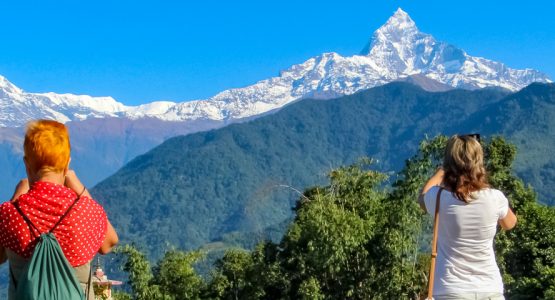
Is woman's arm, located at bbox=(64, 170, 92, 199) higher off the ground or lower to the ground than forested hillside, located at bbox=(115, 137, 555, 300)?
higher

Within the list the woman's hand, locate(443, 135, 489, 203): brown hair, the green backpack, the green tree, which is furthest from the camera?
the green tree

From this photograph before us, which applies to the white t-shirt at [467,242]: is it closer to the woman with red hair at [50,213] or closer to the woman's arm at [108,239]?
the woman's arm at [108,239]

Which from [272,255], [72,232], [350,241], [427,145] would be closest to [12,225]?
[72,232]

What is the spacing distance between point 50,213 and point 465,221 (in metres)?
3.01

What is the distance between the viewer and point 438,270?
6.18 m

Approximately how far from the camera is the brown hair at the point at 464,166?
6.03 metres

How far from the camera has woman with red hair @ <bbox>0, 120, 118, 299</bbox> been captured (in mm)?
5277

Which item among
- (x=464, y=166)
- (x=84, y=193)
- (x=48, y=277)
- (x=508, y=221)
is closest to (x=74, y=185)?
(x=84, y=193)

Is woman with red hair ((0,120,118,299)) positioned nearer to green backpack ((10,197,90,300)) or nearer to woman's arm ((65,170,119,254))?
woman's arm ((65,170,119,254))

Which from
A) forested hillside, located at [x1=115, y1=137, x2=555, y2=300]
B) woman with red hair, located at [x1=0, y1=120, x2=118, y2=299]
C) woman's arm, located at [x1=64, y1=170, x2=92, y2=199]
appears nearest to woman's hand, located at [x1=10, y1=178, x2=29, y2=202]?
woman with red hair, located at [x1=0, y1=120, x2=118, y2=299]

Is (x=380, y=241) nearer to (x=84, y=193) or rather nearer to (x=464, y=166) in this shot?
(x=464, y=166)

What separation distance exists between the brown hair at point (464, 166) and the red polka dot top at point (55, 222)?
8.46ft

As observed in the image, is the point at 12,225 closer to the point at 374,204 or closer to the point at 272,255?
the point at 374,204

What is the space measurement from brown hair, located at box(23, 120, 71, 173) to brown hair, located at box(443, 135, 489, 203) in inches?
109
